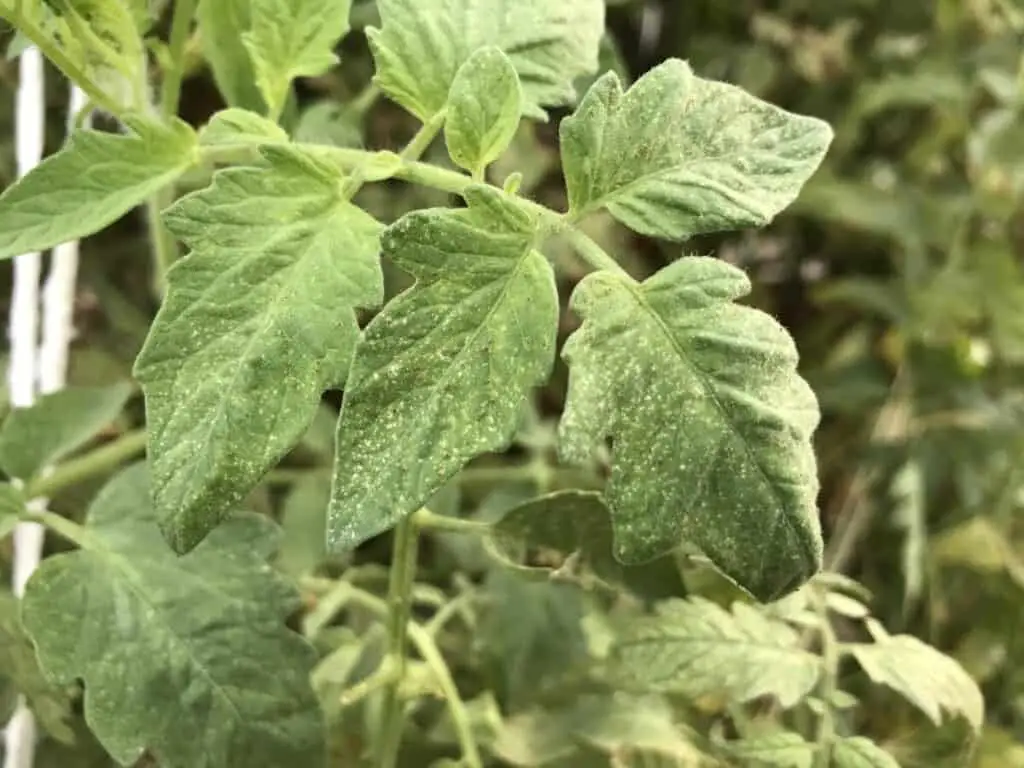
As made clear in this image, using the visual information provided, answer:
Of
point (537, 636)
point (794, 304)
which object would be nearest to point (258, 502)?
point (537, 636)

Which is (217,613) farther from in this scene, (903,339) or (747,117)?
(903,339)

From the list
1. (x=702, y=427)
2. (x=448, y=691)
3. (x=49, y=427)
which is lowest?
(x=448, y=691)

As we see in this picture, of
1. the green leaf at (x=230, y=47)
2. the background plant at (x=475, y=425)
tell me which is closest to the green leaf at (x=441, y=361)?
the background plant at (x=475, y=425)

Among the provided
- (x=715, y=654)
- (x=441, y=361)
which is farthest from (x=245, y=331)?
(x=715, y=654)

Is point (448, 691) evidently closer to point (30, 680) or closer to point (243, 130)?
point (30, 680)

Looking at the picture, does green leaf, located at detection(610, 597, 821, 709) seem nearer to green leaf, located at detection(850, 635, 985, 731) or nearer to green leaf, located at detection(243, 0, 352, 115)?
green leaf, located at detection(850, 635, 985, 731)

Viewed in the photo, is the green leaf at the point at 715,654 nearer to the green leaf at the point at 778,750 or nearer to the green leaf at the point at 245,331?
the green leaf at the point at 778,750

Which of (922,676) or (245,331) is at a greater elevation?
(245,331)
